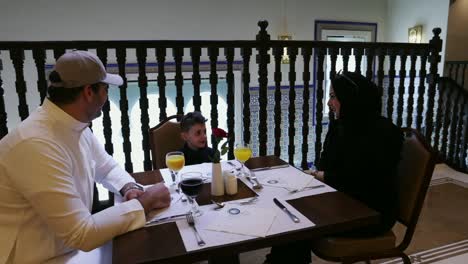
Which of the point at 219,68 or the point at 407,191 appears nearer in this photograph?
the point at 407,191

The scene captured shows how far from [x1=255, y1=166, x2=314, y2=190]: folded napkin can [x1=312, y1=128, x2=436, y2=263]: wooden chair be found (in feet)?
1.03

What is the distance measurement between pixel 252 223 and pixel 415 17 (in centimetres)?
659

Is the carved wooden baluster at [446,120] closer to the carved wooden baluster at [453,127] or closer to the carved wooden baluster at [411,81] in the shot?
the carved wooden baluster at [453,127]

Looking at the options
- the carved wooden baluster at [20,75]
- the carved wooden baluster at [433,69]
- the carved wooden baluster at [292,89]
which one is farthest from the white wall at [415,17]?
the carved wooden baluster at [20,75]

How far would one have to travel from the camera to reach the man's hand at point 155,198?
139 centimetres

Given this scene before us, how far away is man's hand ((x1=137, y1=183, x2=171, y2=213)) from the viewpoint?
4.56 feet

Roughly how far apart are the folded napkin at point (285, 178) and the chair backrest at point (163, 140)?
29.1 inches

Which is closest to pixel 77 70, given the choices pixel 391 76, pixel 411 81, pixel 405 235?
pixel 405 235

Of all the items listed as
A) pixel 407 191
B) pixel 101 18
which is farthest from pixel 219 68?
pixel 407 191

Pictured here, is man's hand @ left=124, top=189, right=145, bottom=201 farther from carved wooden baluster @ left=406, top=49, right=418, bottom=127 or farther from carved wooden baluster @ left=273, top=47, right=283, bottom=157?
carved wooden baluster @ left=406, top=49, right=418, bottom=127

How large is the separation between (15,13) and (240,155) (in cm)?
456

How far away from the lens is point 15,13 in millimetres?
4750

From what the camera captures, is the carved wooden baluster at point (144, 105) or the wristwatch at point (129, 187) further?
the carved wooden baluster at point (144, 105)

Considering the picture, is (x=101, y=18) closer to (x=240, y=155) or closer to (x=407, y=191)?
(x=240, y=155)
